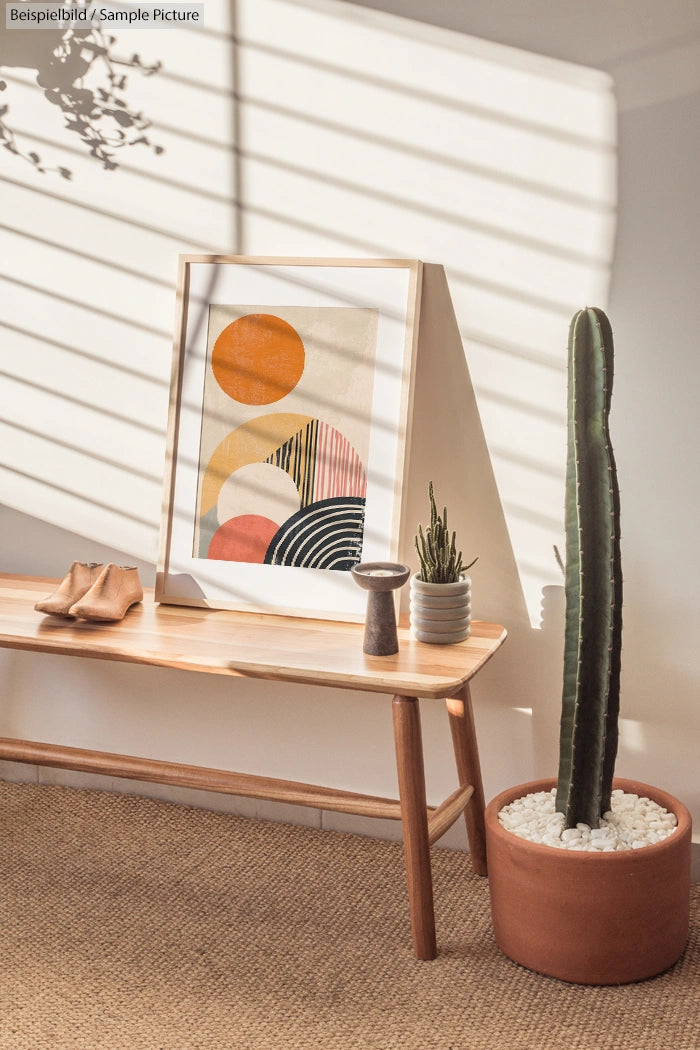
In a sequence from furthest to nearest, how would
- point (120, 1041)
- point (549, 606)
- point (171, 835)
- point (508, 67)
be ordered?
point (171, 835) < point (549, 606) < point (508, 67) < point (120, 1041)

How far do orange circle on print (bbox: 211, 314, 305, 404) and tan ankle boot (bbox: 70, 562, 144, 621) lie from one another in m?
0.53

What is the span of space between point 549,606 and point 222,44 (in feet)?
5.32

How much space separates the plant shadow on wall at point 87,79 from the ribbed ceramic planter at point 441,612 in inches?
53.7

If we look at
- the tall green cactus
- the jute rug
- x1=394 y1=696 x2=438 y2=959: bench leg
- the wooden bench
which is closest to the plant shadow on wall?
the wooden bench

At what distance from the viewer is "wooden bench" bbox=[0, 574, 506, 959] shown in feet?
6.89

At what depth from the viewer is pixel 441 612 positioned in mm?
2283

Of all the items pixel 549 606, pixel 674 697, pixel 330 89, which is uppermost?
pixel 330 89

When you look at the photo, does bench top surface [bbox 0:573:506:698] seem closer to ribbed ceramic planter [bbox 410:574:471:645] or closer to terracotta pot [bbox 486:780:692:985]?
ribbed ceramic planter [bbox 410:574:471:645]

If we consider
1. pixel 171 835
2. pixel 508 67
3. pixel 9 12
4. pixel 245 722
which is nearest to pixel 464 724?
pixel 245 722

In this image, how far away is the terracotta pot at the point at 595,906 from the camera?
2004 millimetres

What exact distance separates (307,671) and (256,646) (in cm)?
21

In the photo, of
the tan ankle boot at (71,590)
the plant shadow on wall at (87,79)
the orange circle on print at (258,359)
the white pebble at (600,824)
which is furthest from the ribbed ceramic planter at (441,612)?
the plant shadow on wall at (87,79)

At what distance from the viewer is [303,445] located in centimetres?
254

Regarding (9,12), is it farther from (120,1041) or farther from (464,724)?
(120,1041)
